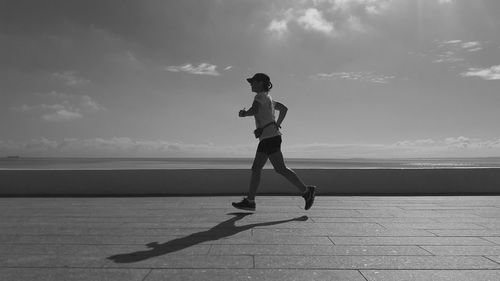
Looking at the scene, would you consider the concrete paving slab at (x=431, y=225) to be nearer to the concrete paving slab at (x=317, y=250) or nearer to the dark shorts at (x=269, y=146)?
the concrete paving slab at (x=317, y=250)

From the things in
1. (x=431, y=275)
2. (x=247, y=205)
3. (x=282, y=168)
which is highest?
(x=282, y=168)

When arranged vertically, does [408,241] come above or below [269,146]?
below

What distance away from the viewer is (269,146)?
5.89 meters

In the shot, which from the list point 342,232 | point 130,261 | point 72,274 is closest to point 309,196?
point 342,232

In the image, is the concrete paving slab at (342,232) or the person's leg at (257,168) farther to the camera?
the person's leg at (257,168)

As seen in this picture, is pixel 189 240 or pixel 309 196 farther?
pixel 309 196

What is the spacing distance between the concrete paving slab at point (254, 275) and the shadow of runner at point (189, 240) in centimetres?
47

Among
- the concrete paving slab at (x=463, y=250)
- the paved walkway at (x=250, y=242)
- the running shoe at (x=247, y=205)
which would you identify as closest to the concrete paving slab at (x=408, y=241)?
the paved walkway at (x=250, y=242)

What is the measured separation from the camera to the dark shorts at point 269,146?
5.88 m

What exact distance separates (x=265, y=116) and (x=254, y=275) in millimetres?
3328

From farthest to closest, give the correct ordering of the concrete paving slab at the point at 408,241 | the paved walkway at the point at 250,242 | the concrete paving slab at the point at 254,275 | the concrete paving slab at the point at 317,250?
the concrete paving slab at the point at 408,241
the concrete paving slab at the point at 317,250
the paved walkway at the point at 250,242
the concrete paving slab at the point at 254,275

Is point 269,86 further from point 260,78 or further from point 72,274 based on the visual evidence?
point 72,274

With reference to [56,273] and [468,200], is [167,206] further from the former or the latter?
[468,200]

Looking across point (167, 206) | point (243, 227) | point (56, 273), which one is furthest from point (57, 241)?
point (167, 206)
